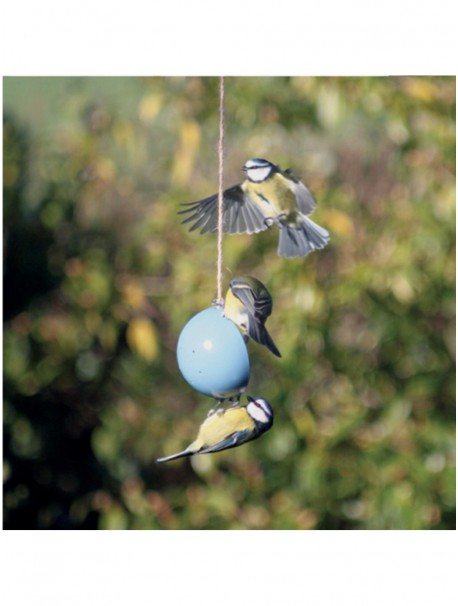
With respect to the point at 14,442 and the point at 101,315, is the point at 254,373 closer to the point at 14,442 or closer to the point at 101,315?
the point at 101,315

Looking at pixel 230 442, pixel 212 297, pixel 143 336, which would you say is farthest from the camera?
pixel 143 336

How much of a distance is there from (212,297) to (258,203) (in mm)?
932

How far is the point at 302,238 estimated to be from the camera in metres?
1.34

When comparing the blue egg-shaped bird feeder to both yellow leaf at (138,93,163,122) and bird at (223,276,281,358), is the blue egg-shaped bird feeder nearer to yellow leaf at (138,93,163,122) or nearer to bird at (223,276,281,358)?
bird at (223,276,281,358)

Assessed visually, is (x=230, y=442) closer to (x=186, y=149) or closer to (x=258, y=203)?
(x=258, y=203)

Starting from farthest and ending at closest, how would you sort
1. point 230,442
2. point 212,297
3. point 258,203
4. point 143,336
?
point 143,336
point 212,297
point 258,203
point 230,442

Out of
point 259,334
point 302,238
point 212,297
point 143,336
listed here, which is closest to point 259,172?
point 302,238

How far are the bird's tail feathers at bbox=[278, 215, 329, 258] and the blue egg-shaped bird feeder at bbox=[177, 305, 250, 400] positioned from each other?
0.58 feet

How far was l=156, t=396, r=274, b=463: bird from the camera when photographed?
1.19 m

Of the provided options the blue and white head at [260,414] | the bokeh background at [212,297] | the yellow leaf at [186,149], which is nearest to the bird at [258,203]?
the blue and white head at [260,414]

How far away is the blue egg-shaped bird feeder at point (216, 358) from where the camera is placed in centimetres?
121

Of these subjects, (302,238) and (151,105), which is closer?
(302,238)

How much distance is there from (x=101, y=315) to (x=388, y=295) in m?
0.81

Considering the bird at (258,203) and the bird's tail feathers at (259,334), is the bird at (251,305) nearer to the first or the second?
the bird's tail feathers at (259,334)
